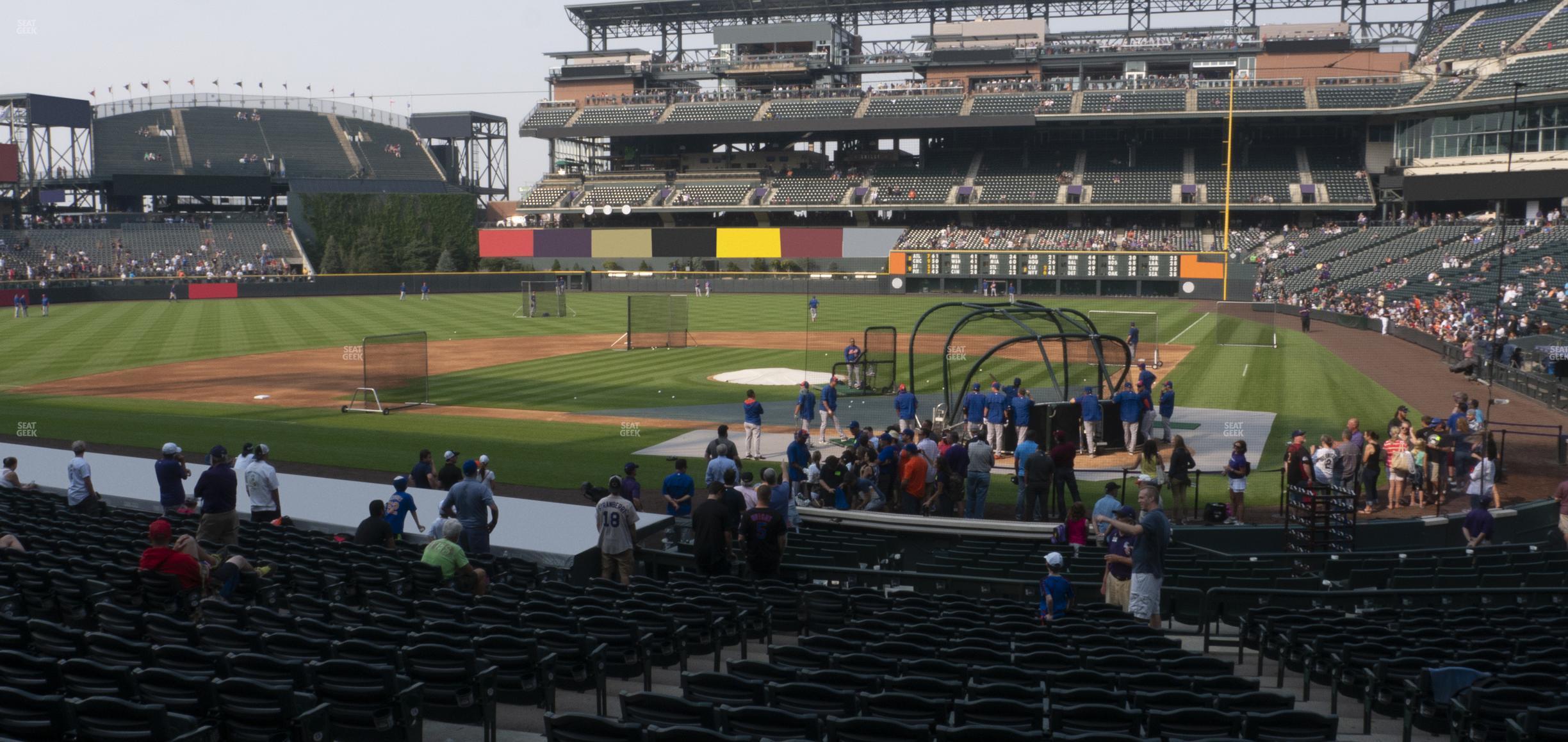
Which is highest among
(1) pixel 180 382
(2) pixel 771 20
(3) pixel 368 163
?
(2) pixel 771 20

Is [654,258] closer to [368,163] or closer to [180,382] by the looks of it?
[368,163]

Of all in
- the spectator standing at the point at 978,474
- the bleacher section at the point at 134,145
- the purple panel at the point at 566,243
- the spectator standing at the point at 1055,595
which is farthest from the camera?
the purple panel at the point at 566,243

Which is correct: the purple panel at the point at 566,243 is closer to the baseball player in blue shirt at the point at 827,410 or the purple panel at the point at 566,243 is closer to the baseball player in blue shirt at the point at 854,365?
the baseball player in blue shirt at the point at 854,365

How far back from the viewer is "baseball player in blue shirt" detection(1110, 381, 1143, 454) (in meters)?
23.2

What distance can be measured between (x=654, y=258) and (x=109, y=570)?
7904 centimetres

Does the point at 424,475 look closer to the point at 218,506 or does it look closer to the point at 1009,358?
the point at 218,506

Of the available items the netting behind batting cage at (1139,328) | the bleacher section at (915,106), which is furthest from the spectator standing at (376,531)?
the bleacher section at (915,106)

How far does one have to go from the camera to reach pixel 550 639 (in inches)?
328

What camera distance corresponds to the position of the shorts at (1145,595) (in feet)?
37.0

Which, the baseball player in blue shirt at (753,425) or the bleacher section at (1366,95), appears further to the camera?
the bleacher section at (1366,95)

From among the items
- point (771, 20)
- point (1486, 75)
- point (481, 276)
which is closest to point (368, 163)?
point (481, 276)

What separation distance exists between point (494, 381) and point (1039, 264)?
1831 inches

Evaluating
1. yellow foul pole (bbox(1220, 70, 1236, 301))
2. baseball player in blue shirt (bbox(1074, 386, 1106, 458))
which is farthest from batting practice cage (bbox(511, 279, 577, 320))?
baseball player in blue shirt (bbox(1074, 386, 1106, 458))

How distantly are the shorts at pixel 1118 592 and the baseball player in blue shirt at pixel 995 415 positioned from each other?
419 inches
